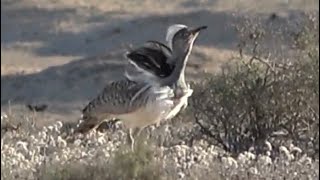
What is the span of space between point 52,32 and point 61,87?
9489 mm

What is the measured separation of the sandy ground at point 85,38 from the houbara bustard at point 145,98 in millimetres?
10699

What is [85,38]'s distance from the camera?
34281mm

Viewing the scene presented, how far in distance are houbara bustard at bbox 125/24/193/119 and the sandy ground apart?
11.2 metres

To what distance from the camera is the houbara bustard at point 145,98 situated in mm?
10898

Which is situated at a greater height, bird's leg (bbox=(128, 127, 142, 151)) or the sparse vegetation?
bird's leg (bbox=(128, 127, 142, 151))

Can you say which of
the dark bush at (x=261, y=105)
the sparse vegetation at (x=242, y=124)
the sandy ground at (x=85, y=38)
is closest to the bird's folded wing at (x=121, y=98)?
the sparse vegetation at (x=242, y=124)

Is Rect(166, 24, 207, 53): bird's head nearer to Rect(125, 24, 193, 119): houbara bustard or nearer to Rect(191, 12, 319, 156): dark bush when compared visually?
Rect(125, 24, 193, 119): houbara bustard

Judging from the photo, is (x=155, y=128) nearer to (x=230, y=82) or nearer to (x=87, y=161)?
(x=230, y=82)

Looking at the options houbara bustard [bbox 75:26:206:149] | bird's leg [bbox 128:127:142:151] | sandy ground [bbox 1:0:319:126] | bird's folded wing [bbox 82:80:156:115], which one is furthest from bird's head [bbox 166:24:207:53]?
sandy ground [bbox 1:0:319:126]

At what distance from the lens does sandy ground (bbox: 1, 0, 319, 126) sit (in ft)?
84.5

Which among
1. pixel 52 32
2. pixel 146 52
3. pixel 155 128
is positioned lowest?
→ pixel 52 32

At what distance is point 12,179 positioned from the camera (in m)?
10.2

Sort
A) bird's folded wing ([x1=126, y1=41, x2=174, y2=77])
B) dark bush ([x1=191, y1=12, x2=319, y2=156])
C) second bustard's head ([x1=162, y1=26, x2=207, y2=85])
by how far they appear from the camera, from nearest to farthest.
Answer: bird's folded wing ([x1=126, y1=41, x2=174, y2=77])
second bustard's head ([x1=162, y1=26, x2=207, y2=85])
dark bush ([x1=191, y1=12, x2=319, y2=156])

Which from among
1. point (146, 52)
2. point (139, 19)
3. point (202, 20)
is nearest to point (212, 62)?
point (202, 20)
